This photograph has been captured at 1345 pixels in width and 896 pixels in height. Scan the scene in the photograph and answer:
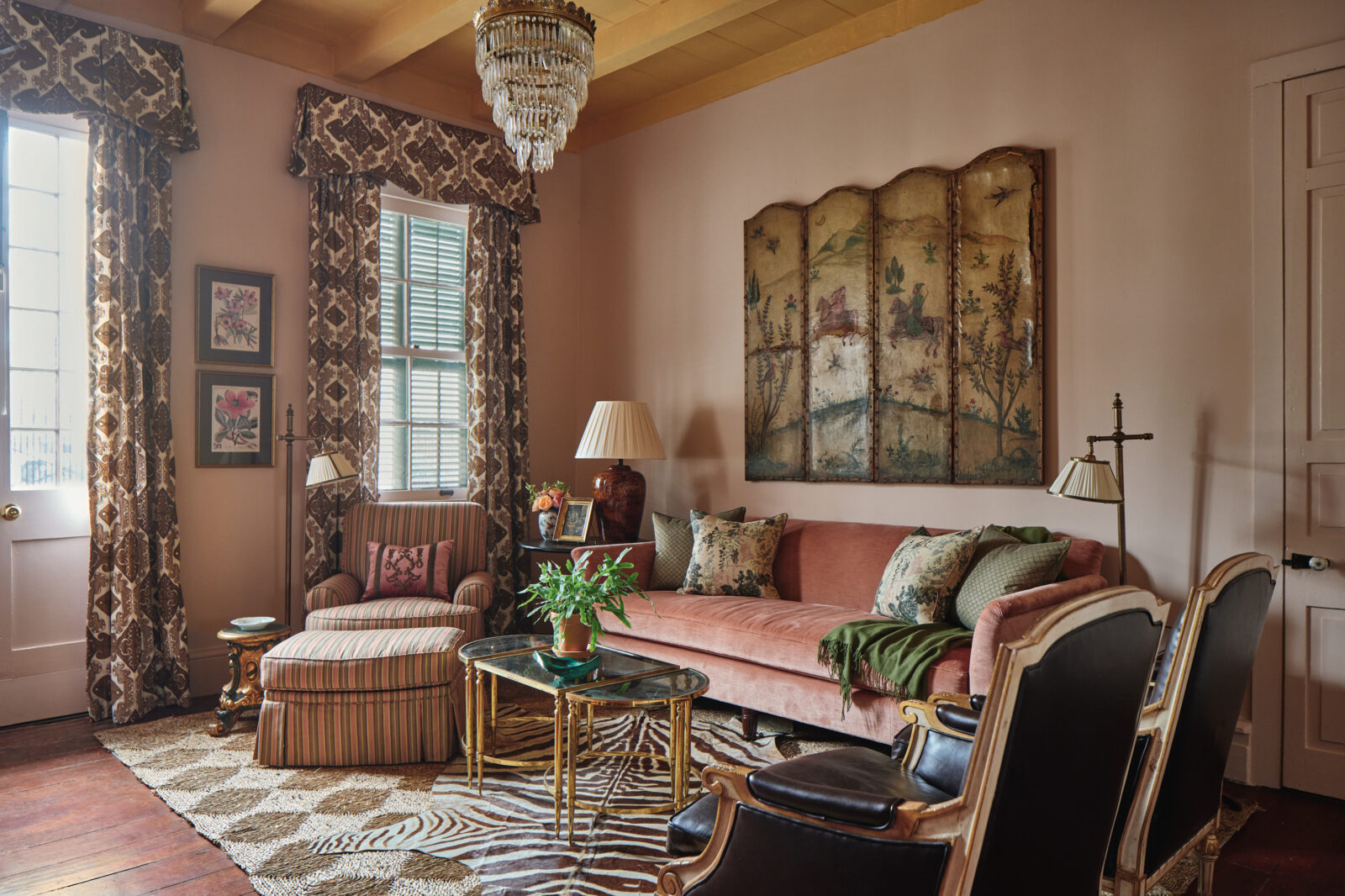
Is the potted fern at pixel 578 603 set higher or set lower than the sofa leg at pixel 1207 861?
higher

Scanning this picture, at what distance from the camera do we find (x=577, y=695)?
269 centimetres

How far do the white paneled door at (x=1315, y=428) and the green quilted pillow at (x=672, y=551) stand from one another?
2.33 m

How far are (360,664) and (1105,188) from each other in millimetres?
3439

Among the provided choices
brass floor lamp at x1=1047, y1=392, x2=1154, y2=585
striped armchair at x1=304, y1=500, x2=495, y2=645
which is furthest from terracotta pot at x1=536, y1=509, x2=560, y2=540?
brass floor lamp at x1=1047, y1=392, x2=1154, y2=585

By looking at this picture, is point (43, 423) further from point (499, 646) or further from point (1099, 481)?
point (1099, 481)

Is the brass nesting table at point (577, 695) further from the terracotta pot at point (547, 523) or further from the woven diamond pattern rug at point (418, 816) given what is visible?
the terracotta pot at point (547, 523)

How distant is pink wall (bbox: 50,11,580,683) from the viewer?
428cm

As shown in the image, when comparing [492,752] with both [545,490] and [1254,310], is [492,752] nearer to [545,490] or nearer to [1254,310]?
[545,490]

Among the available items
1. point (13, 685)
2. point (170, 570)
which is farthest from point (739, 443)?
point (13, 685)

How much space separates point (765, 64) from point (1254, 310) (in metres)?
2.72

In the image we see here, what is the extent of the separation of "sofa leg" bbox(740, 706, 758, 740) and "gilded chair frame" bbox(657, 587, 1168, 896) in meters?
2.12

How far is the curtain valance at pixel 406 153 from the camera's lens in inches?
180

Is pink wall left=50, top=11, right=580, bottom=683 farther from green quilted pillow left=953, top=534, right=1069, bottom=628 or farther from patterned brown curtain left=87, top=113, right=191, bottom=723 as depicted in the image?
green quilted pillow left=953, top=534, right=1069, bottom=628

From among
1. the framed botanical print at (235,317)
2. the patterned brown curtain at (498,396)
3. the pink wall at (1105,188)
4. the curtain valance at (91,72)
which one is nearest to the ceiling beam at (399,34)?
the curtain valance at (91,72)
